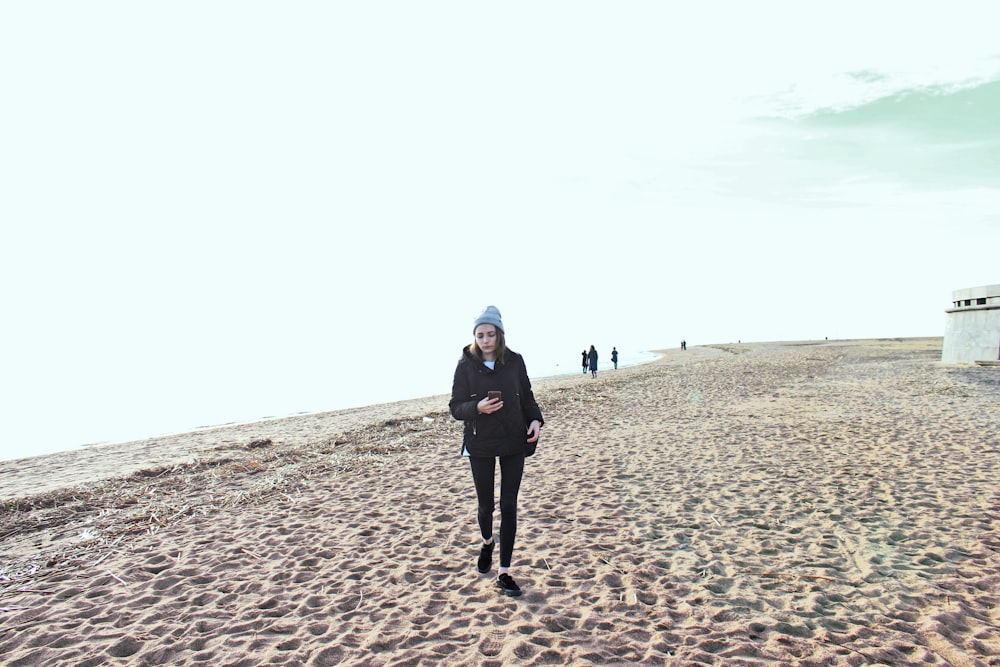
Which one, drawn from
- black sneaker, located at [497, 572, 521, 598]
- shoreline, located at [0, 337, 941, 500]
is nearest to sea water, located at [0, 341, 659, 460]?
shoreline, located at [0, 337, 941, 500]

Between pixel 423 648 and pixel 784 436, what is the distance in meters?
10.5

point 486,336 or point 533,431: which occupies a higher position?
point 486,336

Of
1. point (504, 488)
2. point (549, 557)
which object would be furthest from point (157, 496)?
point (504, 488)

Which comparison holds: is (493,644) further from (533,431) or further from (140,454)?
(140,454)

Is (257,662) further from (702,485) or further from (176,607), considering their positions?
(702,485)

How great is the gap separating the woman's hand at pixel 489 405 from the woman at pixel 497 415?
0.03 meters

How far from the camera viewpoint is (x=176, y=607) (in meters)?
5.02

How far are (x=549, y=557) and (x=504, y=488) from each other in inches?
60.5

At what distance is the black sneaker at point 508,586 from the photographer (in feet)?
16.2

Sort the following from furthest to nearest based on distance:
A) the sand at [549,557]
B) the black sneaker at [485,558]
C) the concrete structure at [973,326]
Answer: the concrete structure at [973,326], the black sneaker at [485,558], the sand at [549,557]

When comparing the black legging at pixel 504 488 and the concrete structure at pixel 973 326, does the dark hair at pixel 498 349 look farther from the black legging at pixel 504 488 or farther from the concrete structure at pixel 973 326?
the concrete structure at pixel 973 326

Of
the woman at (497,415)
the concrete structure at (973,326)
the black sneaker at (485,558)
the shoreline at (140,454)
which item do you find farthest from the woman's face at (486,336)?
the concrete structure at (973,326)

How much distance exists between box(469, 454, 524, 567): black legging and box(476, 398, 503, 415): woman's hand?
1.65ft

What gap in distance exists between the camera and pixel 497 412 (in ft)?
15.6
